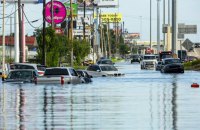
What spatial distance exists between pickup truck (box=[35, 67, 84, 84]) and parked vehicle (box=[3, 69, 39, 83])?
2025 millimetres

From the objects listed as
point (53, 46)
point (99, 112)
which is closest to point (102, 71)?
point (53, 46)

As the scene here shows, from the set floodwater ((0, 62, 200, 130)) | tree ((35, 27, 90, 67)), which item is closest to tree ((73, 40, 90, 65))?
tree ((35, 27, 90, 67))

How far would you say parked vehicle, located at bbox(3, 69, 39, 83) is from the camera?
4941cm

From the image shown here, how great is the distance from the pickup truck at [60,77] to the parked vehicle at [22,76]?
2025mm

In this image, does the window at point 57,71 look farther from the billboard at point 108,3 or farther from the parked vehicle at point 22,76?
the billboard at point 108,3

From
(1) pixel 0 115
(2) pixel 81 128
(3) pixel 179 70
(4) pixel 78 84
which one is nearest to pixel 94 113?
(1) pixel 0 115

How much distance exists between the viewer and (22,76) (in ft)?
164

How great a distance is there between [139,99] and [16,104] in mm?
5321

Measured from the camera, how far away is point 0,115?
77.8ft

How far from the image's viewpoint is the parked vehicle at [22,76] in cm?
4941

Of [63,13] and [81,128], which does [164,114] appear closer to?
[81,128]

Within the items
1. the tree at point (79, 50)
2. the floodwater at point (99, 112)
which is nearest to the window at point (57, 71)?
the floodwater at point (99, 112)

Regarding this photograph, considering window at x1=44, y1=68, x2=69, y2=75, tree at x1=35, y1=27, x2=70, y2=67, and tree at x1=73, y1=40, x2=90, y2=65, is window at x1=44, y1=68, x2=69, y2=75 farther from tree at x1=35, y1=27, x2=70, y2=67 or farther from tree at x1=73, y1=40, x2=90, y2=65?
tree at x1=73, y1=40, x2=90, y2=65

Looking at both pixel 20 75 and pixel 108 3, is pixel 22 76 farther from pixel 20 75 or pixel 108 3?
pixel 108 3
